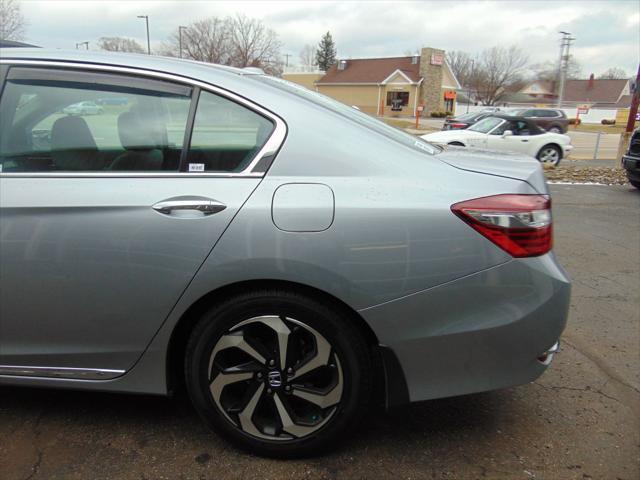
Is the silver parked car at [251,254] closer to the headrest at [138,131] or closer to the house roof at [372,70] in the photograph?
the headrest at [138,131]

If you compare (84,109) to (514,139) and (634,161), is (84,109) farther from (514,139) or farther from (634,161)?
(514,139)

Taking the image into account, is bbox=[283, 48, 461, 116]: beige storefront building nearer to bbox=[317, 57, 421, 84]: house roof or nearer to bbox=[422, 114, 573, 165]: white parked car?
bbox=[317, 57, 421, 84]: house roof

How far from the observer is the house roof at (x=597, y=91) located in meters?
76.8

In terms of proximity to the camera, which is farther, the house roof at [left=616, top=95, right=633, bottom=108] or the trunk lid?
the house roof at [left=616, top=95, right=633, bottom=108]

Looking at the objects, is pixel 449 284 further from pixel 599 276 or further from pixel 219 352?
pixel 599 276

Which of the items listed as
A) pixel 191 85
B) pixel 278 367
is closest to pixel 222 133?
pixel 191 85

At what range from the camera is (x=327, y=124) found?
6.75 feet

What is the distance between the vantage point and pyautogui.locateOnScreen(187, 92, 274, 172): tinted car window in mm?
2051

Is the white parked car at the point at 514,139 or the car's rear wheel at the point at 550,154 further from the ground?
the white parked car at the point at 514,139

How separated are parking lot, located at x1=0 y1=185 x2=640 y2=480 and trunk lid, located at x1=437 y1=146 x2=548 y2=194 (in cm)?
121

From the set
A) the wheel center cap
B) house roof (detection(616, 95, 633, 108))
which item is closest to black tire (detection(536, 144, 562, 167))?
the wheel center cap

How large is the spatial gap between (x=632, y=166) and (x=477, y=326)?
8956 millimetres

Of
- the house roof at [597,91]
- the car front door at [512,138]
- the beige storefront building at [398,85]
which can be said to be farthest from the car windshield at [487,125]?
the house roof at [597,91]

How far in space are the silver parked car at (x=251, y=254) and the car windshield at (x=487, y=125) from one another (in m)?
12.6
